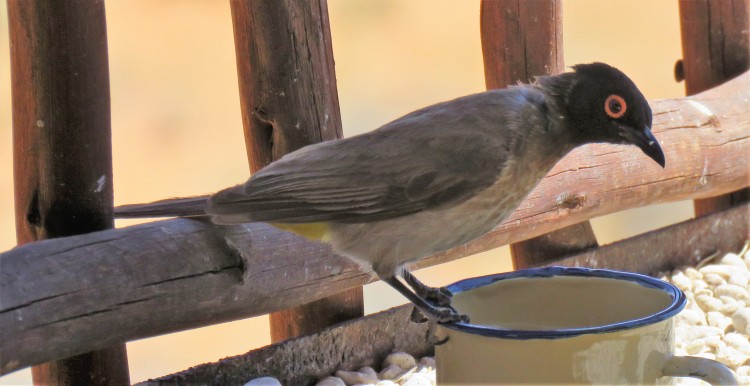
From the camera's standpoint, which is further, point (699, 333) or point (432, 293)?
point (699, 333)

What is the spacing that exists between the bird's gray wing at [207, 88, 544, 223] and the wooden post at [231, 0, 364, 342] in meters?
0.58

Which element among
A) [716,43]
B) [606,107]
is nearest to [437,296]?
[606,107]

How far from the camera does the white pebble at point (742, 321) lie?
3.27 metres

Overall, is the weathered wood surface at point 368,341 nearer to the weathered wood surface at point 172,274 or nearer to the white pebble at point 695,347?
the weathered wood surface at point 172,274

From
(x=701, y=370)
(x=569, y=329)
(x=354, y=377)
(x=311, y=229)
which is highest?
(x=311, y=229)

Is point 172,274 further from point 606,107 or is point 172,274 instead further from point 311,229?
point 606,107

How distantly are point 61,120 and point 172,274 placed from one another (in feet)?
1.56

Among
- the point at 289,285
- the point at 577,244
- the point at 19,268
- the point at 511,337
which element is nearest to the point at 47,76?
the point at 19,268

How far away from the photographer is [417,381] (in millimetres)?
2807

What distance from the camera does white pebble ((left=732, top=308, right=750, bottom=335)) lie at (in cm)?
327

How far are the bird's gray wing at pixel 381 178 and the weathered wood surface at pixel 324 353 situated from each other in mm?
476

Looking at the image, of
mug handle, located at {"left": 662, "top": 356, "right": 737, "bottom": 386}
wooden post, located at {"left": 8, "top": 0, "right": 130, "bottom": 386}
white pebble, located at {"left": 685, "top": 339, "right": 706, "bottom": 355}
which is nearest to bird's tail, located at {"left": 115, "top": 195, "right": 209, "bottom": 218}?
wooden post, located at {"left": 8, "top": 0, "right": 130, "bottom": 386}

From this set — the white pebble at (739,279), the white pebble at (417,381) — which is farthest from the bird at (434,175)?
the white pebble at (739,279)

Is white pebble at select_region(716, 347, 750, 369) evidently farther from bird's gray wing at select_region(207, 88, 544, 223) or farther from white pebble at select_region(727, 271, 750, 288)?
bird's gray wing at select_region(207, 88, 544, 223)
